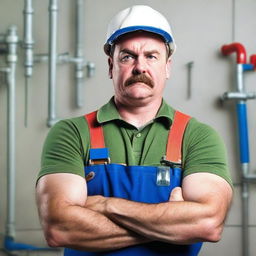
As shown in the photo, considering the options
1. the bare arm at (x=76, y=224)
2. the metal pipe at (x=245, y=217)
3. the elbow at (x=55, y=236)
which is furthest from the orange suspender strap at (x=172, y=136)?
the metal pipe at (x=245, y=217)

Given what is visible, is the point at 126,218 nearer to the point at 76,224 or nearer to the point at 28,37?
the point at 76,224

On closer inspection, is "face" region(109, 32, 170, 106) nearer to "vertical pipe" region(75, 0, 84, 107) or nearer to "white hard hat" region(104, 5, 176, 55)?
"white hard hat" region(104, 5, 176, 55)

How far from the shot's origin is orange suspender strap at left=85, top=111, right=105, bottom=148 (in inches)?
57.5

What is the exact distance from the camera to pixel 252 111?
2.91 meters

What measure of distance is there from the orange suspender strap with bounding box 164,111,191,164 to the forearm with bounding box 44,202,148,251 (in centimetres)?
20

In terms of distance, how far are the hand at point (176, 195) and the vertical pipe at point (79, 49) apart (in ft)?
4.87

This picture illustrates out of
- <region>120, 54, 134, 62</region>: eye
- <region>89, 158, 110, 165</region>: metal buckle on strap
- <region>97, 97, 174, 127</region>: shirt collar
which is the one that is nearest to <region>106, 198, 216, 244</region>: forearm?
<region>89, 158, 110, 165</region>: metal buckle on strap

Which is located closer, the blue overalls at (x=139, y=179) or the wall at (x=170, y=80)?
the blue overalls at (x=139, y=179)

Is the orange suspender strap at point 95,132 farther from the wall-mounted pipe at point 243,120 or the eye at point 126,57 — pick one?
the wall-mounted pipe at point 243,120

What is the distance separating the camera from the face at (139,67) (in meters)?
1.45

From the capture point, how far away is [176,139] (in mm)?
1466

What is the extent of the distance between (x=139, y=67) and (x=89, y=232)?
40 centimetres

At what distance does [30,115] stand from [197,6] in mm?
937

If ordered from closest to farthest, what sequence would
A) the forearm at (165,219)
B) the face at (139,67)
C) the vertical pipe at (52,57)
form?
the forearm at (165,219), the face at (139,67), the vertical pipe at (52,57)
